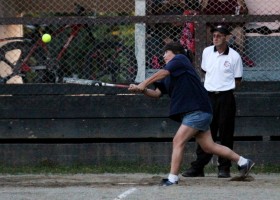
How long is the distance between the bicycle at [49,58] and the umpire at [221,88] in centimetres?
198

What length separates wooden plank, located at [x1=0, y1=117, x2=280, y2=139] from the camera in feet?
44.2

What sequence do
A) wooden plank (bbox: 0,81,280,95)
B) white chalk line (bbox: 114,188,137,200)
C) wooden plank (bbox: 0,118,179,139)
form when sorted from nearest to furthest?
white chalk line (bbox: 114,188,137,200), wooden plank (bbox: 0,118,179,139), wooden plank (bbox: 0,81,280,95)

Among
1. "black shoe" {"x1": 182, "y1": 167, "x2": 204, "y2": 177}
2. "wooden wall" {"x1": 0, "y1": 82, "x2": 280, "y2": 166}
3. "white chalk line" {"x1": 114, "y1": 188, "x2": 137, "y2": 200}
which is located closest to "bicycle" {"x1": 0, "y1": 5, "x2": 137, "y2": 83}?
"wooden wall" {"x1": 0, "y1": 82, "x2": 280, "y2": 166}

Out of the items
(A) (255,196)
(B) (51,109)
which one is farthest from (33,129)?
(A) (255,196)

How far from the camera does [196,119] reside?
10867mm

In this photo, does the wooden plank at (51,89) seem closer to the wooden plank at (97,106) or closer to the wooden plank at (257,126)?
the wooden plank at (97,106)

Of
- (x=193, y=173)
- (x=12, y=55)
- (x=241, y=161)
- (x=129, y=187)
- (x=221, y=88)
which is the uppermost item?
(x=12, y=55)

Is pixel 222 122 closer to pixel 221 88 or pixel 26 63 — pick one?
pixel 221 88

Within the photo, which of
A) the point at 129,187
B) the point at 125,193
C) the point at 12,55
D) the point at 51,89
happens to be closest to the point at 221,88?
the point at 129,187

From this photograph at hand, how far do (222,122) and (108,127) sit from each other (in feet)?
6.81

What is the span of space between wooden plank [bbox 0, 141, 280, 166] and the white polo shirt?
5.16 feet

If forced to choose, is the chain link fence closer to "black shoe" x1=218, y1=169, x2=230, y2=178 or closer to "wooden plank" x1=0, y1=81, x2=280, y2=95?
"wooden plank" x1=0, y1=81, x2=280, y2=95

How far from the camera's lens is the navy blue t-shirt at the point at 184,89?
10852mm

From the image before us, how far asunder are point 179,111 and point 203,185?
35.7 inches
